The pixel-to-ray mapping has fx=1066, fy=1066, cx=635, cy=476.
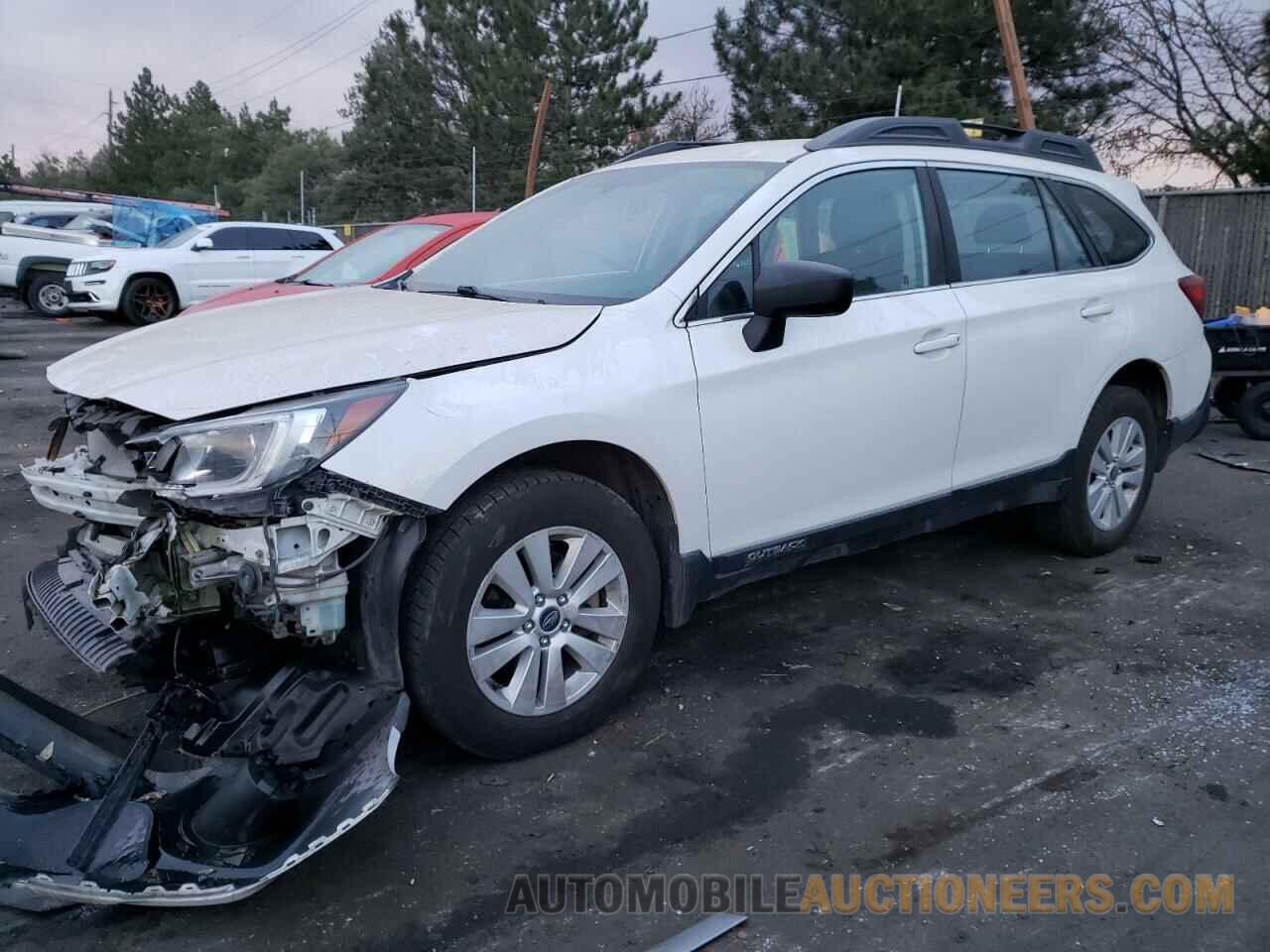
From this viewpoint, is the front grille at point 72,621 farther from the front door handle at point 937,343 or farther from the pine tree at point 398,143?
the pine tree at point 398,143

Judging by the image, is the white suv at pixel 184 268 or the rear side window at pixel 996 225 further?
the white suv at pixel 184 268

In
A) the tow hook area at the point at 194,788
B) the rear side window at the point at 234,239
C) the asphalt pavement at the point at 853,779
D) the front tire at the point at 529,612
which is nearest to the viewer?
the tow hook area at the point at 194,788

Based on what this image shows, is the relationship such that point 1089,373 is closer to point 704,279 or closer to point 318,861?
point 704,279

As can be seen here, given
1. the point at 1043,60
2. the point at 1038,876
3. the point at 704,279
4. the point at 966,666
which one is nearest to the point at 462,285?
the point at 704,279

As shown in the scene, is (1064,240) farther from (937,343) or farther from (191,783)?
(191,783)

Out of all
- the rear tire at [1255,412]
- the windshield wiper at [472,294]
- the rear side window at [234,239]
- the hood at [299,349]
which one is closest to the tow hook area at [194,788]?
the hood at [299,349]

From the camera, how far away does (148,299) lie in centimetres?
1535

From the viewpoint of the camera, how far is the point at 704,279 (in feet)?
11.3

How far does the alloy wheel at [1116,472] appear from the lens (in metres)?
4.94

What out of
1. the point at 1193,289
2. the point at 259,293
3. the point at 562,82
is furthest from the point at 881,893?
the point at 562,82

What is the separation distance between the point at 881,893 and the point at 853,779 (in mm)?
549

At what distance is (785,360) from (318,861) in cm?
207

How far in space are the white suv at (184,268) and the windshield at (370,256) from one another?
20.1 feet

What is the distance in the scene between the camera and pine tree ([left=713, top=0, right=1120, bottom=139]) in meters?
19.8
